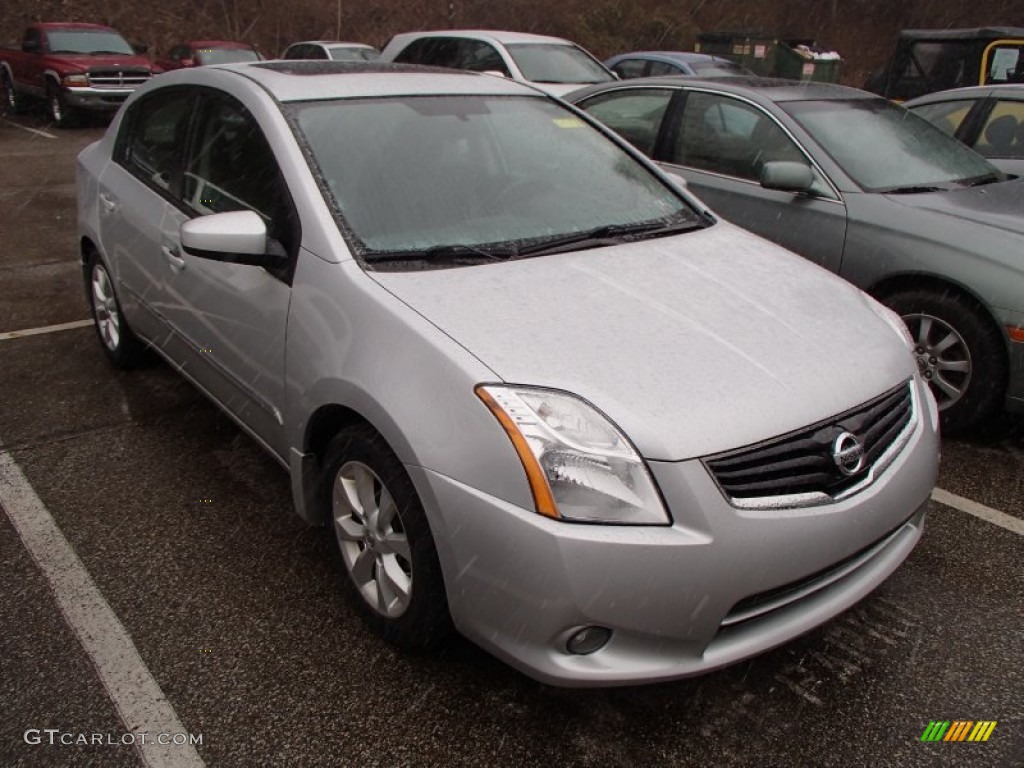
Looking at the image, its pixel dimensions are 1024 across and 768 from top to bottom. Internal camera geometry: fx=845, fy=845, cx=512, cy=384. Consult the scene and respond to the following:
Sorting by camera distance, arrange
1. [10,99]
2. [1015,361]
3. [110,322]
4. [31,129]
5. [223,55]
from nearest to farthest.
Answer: [1015,361] → [110,322] → [31,129] → [10,99] → [223,55]

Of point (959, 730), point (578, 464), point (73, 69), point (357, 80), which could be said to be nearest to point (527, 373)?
point (578, 464)

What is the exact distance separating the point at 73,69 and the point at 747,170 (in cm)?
1289

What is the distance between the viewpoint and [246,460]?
3.56m

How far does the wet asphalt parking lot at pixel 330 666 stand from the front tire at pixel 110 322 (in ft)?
2.79

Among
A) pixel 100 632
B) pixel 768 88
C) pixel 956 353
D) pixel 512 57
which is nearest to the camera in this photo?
pixel 100 632

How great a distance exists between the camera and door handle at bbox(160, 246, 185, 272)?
3.24 meters

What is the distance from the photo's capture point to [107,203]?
12.9 feet

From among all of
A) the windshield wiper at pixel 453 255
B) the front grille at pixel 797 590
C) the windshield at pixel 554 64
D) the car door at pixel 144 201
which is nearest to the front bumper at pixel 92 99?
the windshield at pixel 554 64

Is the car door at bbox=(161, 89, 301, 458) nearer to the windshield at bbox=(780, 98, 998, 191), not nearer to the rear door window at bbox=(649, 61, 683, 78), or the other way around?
the windshield at bbox=(780, 98, 998, 191)

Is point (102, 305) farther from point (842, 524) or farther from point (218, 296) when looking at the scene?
point (842, 524)

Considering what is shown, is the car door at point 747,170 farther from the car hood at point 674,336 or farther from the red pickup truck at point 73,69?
the red pickup truck at point 73,69

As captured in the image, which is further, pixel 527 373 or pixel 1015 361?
pixel 1015 361

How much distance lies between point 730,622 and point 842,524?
1.25 feet

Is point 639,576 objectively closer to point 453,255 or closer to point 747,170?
point 453,255
